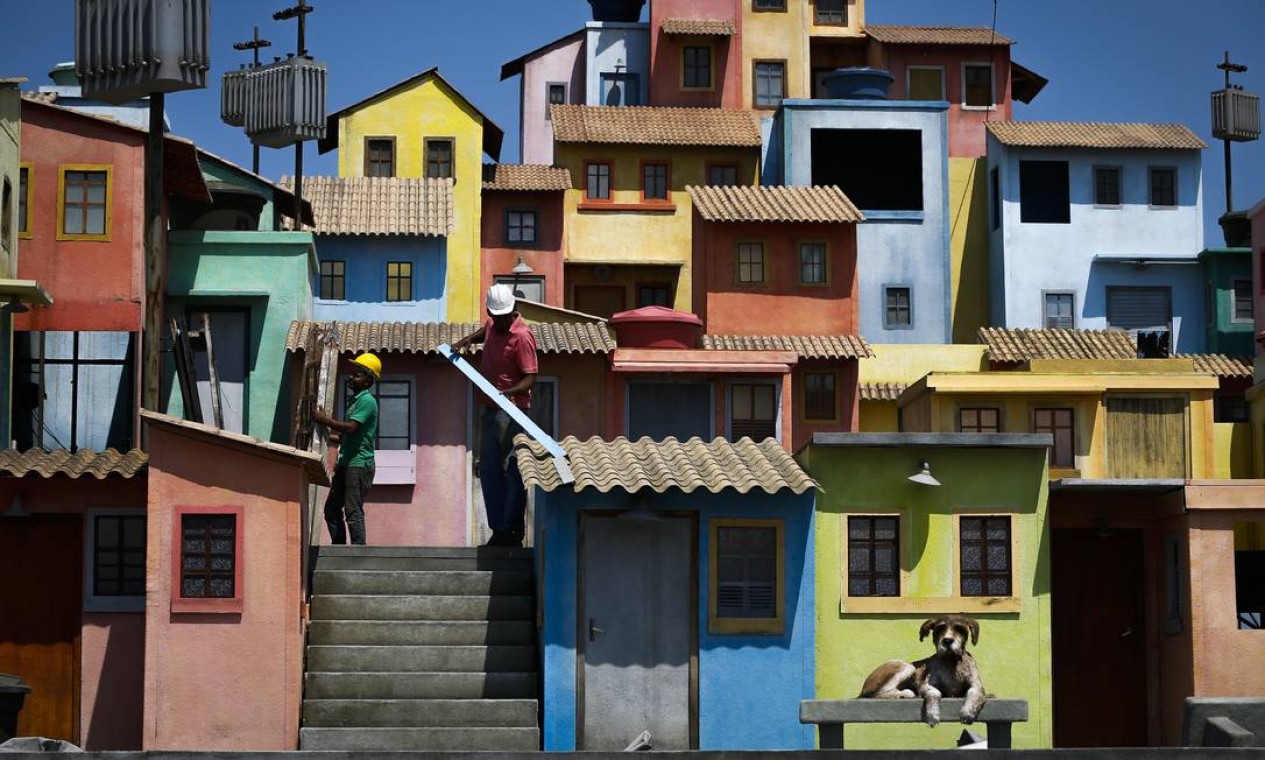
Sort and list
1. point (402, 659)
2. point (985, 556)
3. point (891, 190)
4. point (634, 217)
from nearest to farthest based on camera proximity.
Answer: point (402, 659)
point (985, 556)
point (634, 217)
point (891, 190)

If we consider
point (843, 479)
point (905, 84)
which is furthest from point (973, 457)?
point (905, 84)

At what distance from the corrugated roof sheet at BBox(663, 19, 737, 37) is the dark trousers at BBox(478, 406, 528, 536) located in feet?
134

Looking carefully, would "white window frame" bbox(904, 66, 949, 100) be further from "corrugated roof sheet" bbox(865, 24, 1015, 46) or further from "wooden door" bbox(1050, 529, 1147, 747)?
"wooden door" bbox(1050, 529, 1147, 747)

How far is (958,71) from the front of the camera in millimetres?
68938

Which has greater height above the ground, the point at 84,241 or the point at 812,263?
the point at 812,263

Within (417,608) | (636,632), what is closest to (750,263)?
(417,608)

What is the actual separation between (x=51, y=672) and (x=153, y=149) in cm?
788

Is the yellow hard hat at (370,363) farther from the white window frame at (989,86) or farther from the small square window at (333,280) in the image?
the white window frame at (989,86)

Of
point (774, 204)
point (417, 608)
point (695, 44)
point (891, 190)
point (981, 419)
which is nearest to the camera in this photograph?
point (417, 608)

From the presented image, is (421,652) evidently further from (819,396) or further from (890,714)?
(819,396)

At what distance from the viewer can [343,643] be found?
80.7ft

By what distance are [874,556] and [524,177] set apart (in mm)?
33236

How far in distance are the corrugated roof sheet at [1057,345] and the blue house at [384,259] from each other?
1114 centimetres

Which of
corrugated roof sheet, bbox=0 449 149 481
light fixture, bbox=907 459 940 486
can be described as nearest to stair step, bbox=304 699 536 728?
corrugated roof sheet, bbox=0 449 149 481
